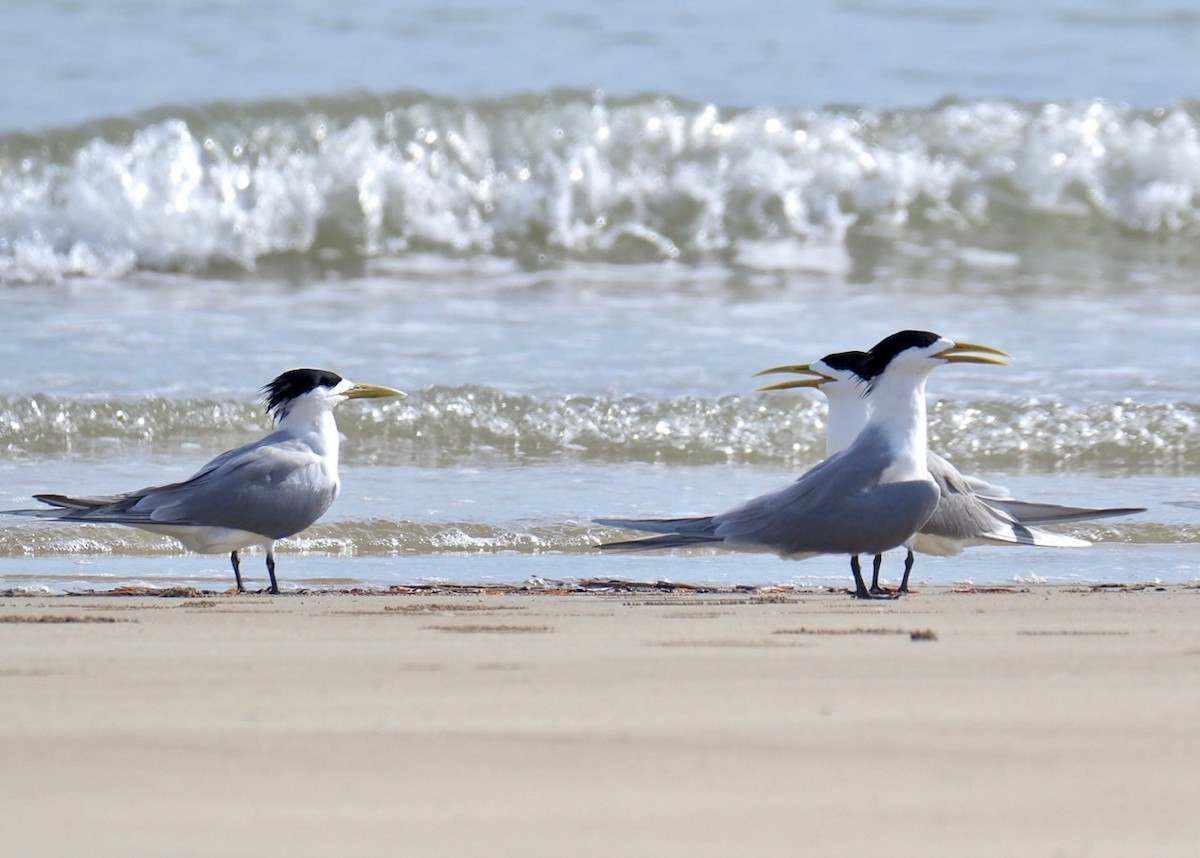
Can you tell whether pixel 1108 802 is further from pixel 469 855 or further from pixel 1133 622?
pixel 1133 622

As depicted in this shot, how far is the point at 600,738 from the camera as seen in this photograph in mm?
2361

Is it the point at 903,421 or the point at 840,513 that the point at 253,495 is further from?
the point at 903,421

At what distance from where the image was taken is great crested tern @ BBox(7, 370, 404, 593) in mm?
4918

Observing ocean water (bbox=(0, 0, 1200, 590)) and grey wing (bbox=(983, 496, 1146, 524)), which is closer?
grey wing (bbox=(983, 496, 1146, 524))

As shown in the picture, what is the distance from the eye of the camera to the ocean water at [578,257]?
6.07 meters

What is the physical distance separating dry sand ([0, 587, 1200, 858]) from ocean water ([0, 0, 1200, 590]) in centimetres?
178

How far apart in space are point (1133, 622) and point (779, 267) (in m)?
7.24

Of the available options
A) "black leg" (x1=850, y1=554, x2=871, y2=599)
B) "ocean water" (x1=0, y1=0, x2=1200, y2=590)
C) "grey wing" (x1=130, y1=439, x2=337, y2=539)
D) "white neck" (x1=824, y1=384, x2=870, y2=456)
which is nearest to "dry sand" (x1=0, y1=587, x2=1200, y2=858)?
"black leg" (x1=850, y1=554, x2=871, y2=599)

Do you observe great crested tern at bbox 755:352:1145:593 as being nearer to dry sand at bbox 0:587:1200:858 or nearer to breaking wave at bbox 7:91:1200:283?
dry sand at bbox 0:587:1200:858

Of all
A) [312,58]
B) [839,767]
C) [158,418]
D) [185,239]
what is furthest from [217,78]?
[839,767]

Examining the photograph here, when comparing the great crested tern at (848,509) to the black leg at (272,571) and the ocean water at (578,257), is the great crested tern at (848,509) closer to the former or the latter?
the ocean water at (578,257)

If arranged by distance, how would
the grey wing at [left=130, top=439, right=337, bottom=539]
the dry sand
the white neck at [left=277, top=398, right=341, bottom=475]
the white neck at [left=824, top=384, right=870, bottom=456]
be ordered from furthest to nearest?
the white neck at [left=824, top=384, right=870, bottom=456] < the white neck at [left=277, top=398, right=341, bottom=475] < the grey wing at [left=130, top=439, right=337, bottom=539] < the dry sand

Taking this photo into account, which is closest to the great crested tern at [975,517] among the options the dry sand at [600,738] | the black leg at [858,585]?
the black leg at [858,585]

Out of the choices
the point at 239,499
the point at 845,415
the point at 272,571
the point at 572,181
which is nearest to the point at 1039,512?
the point at 845,415
